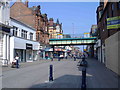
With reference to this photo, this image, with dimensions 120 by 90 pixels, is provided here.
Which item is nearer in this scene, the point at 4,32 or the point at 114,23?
the point at 114,23

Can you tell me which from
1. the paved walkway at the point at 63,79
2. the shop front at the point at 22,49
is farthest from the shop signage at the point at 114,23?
the shop front at the point at 22,49

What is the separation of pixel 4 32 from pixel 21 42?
6557 mm

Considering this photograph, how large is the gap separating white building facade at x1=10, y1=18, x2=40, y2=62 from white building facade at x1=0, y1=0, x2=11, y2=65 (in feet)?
5.11

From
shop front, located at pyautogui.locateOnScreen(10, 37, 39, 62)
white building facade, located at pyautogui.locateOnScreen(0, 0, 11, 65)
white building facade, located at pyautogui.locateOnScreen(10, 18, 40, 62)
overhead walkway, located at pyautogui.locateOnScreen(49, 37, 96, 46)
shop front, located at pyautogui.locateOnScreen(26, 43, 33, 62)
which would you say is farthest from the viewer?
overhead walkway, located at pyautogui.locateOnScreen(49, 37, 96, 46)

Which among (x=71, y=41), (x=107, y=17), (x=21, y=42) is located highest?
(x=107, y=17)

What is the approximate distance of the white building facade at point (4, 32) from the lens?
22.5 meters

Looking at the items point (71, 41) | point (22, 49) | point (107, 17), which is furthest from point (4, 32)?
point (71, 41)

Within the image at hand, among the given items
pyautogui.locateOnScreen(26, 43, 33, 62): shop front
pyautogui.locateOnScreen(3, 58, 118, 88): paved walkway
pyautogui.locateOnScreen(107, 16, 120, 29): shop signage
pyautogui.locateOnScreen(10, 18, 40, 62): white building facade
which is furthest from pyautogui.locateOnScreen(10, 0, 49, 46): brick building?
pyautogui.locateOnScreen(107, 16, 120, 29): shop signage

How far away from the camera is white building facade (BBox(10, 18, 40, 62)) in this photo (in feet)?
85.7

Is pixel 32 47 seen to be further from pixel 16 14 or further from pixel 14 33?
pixel 16 14

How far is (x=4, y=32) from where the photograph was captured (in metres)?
22.8

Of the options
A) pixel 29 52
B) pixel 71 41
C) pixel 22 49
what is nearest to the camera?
pixel 22 49

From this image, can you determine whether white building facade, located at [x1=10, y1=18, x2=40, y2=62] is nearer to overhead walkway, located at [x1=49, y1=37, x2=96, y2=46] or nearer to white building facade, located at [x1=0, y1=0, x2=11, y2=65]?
white building facade, located at [x1=0, y1=0, x2=11, y2=65]

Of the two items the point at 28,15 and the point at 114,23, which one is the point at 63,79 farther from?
the point at 28,15
